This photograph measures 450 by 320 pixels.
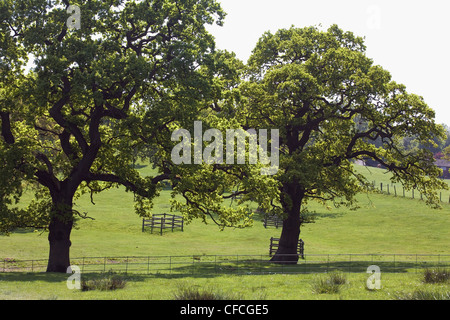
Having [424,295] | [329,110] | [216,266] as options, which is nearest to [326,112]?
[329,110]

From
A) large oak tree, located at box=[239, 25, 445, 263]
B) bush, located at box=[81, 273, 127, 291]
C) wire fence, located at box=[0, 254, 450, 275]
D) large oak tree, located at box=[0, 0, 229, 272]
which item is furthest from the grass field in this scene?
large oak tree, located at box=[239, 25, 445, 263]

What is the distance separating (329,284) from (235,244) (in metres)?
33.1

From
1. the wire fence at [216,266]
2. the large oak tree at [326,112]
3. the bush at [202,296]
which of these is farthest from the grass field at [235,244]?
the large oak tree at [326,112]

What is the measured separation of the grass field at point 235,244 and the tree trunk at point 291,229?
27.1 feet

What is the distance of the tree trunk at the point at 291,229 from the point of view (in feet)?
125

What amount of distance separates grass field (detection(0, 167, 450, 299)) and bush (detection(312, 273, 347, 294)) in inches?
12.0

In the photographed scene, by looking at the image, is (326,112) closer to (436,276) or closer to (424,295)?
(436,276)

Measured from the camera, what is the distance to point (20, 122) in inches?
1217

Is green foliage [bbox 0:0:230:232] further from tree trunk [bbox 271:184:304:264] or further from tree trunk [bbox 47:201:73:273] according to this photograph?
tree trunk [bbox 271:184:304:264]

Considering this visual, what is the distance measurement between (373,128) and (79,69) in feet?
70.2

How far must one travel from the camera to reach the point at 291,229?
39.0m

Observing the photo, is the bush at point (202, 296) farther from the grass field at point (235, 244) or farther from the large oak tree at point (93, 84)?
the large oak tree at point (93, 84)
